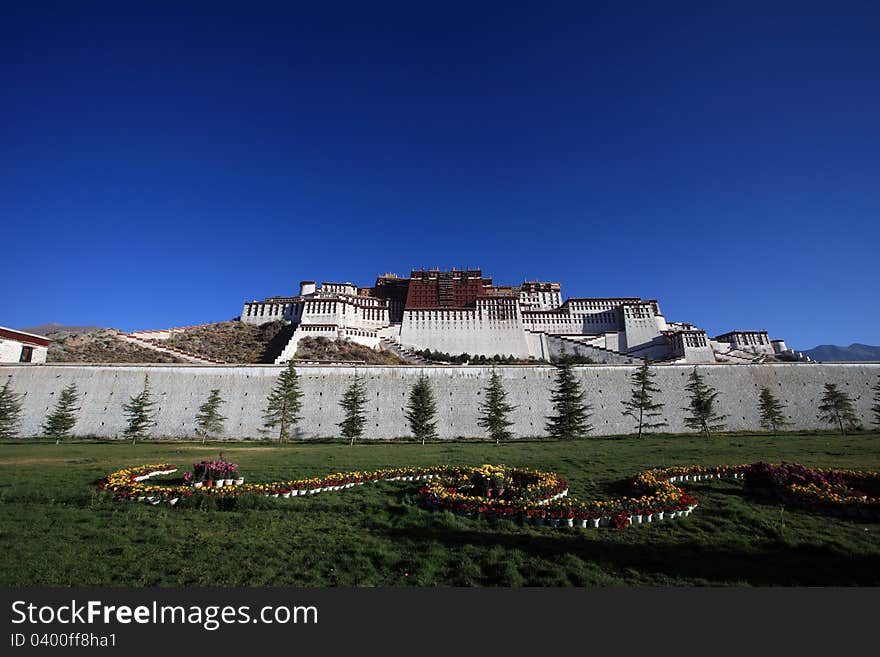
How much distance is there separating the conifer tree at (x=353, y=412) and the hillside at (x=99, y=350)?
28.2m

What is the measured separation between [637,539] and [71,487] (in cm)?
1502

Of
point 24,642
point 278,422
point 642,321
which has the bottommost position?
point 24,642

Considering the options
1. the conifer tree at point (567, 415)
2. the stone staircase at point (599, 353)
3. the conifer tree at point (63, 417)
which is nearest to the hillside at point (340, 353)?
the conifer tree at point (63, 417)

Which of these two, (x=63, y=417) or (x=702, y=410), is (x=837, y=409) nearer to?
(x=702, y=410)

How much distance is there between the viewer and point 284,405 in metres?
35.3

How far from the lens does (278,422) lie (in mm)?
35500

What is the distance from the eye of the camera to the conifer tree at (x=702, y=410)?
34.5 m

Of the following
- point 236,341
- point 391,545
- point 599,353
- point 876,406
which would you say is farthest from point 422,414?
point 236,341

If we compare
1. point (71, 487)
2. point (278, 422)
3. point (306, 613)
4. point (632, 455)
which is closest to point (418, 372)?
point (278, 422)

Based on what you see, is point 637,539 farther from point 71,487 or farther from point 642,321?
point 642,321

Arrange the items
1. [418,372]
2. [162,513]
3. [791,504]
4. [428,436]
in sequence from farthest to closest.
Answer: [418,372] < [428,436] < [791,504] < [162,513]

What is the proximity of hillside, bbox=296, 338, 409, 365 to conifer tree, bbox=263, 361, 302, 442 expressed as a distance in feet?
67.3

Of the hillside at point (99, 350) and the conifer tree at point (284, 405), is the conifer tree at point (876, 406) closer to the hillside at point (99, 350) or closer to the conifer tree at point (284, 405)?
the conifer tree at point (284, 405)

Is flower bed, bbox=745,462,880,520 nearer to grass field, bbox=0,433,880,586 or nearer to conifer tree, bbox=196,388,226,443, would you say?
grass field, bbox=0,433,880,586
